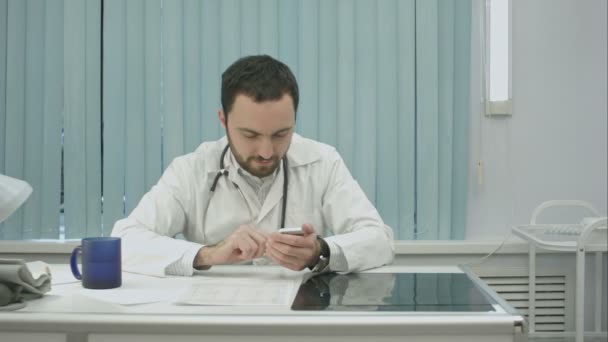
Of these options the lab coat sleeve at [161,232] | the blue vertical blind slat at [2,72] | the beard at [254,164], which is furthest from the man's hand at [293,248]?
the blue vertical blind slat at [2,72]

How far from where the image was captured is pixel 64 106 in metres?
2.94

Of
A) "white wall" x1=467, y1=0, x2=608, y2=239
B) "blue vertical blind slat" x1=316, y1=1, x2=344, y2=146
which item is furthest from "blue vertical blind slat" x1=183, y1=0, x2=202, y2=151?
"white wall" x1=467, y1=0, x2=608, y2=239

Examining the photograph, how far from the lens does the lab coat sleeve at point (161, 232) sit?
161cm

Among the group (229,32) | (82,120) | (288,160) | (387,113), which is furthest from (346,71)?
(82,120)

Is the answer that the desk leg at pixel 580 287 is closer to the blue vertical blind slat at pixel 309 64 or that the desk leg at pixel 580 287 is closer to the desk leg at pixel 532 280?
the desk leg at pixel 532 280

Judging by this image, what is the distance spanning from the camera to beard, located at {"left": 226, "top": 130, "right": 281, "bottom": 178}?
183cm

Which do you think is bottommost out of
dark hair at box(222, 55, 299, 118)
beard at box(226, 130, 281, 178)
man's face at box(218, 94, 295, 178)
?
beard at box(226, 130, 281, 178)

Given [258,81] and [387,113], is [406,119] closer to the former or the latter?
[387,113]

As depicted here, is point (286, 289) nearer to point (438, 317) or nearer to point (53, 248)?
point (438, 317)

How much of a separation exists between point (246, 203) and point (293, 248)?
457mm

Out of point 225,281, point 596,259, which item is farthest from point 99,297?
point 596,259

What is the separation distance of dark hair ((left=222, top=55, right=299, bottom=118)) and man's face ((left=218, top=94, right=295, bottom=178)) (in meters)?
0.02

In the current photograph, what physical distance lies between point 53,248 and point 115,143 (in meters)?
0.55

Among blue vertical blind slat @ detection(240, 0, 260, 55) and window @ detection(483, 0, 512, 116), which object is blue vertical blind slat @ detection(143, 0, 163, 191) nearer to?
blue vertical blind slat @ detection(240, 0, 260, 55)
